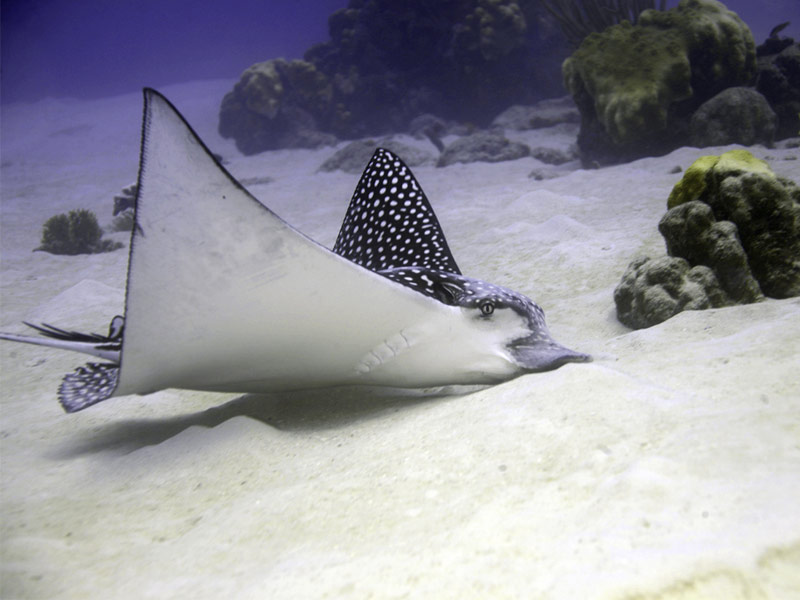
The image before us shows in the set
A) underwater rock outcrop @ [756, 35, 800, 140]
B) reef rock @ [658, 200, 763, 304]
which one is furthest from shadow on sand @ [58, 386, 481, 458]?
underwater rock outcrop @ [756, 35, 800, 140]

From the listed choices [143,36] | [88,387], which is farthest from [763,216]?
[143,36]

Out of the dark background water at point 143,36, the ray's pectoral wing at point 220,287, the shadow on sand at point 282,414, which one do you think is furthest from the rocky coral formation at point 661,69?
the dark background water at point 143,36

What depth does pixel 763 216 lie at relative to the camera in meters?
2.96

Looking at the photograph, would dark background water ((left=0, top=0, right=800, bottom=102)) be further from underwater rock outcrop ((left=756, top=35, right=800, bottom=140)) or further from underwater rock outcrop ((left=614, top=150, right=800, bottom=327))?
underwater rock outcrop ((left=614, top=150, right=800, bottom=327))

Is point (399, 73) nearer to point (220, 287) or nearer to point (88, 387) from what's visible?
point (88, 387)

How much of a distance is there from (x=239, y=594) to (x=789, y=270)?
3.57 meters

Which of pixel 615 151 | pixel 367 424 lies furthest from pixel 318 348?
pixel 615 151

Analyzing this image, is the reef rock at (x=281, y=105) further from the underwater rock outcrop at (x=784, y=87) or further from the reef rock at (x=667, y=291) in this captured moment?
the reef rock at (x=667, y=291)

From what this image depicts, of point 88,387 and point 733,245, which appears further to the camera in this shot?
point 733,245

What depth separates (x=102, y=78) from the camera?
48000 mm

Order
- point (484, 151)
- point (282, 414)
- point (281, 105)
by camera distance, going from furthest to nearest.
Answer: point (281, 105) < point (484, 151) < point (282, 414)

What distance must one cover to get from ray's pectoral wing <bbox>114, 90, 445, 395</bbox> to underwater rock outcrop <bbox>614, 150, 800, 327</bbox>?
1.87 m

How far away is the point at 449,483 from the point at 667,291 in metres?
2.36

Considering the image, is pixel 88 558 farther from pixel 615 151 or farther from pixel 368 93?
pixel 368 93
